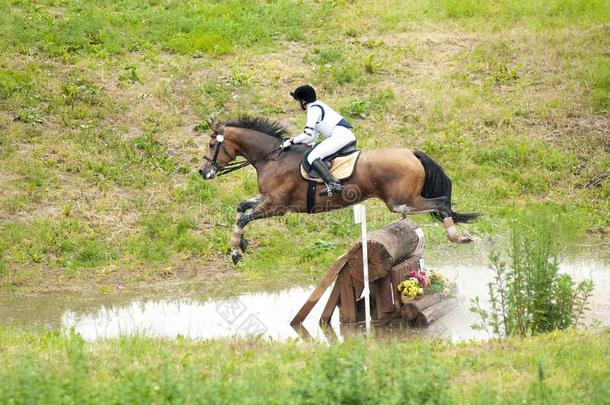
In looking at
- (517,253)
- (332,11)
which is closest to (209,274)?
(517,253)

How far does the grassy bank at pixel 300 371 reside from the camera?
8.55 meters

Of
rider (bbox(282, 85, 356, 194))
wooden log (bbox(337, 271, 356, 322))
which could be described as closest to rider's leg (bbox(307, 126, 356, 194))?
rider (bbox(282, 85, 356, 194))

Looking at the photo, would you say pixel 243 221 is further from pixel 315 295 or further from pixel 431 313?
pixel 431 313

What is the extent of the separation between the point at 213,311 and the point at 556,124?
1187cm

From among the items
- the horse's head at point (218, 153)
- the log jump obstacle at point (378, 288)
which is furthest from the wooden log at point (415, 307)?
the horse's head at point (218, 153)

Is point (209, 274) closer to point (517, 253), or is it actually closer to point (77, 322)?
point (77, 322)

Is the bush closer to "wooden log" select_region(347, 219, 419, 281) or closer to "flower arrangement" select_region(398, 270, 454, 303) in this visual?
"flower arrangement" select_region(398, 270, 454, 303)

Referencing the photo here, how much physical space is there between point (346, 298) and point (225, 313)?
1.83 m

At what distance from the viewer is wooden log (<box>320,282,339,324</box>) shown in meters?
15.4

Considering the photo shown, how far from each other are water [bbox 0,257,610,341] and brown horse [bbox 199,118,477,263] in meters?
1.02

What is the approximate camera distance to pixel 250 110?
84.0ft

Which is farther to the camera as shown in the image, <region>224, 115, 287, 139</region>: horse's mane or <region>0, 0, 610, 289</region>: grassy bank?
<region>0, 0, 610, 289</region>: grassy bank

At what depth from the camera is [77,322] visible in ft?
51.3

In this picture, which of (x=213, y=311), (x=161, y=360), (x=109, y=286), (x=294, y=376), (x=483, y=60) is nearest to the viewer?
(x=294, y=376)
